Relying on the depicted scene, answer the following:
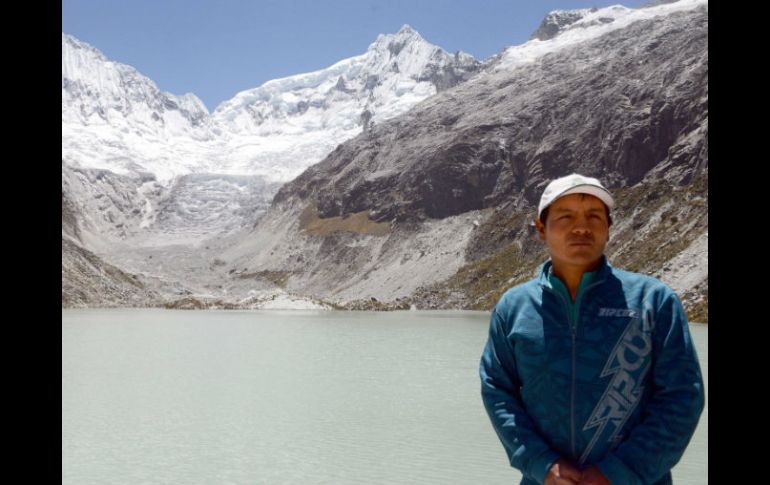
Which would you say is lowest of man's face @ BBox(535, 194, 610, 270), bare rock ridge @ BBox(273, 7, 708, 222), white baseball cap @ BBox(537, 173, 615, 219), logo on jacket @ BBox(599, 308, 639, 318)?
logo on jacket @ BBox(599, 308, 639, 318)

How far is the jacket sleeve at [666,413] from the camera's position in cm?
339

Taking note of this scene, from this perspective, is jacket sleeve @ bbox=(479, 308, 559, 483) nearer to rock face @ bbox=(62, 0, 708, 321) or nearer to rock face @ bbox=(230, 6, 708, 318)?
rock face @ bbox=(62, 0, 708, 321)

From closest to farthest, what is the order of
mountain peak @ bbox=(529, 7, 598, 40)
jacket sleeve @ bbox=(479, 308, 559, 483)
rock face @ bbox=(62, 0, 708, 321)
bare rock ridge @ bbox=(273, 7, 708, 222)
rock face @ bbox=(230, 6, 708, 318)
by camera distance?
→ jacket sleeve @ bbox=(479, 308, 559, 483), rock face @ bbox=(62, 0, 708, 321), rock face @ bbox=(230, 6, 708, 318), bare rock ridge @ bbox=(273, 7, 708, 222), mountain peak @ bbox=(529, 7, 598, 40)

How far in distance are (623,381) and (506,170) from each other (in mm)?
98793

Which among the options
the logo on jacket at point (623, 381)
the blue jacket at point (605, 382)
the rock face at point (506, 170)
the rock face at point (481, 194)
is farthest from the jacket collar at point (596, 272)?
the rock face at point (506, 170)

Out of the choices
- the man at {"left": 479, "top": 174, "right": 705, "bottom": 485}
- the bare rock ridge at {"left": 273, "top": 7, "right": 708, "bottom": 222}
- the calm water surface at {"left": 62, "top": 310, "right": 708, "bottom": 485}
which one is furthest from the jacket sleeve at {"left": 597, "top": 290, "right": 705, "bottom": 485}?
the bare rock ridge at {"left": 273, "top": 7, "right": 708, "bottom": 222}

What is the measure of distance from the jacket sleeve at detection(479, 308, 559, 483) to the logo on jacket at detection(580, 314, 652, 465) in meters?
0.25

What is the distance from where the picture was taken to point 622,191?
80812 mm

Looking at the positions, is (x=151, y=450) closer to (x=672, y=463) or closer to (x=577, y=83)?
(x=672, y=463)

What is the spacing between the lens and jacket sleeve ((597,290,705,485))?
3.39 meters

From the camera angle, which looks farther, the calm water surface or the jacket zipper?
the calm water surface

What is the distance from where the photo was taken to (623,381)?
11.4 ft

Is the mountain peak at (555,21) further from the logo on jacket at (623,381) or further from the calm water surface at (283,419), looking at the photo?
the logo on jacket at (623,381)
